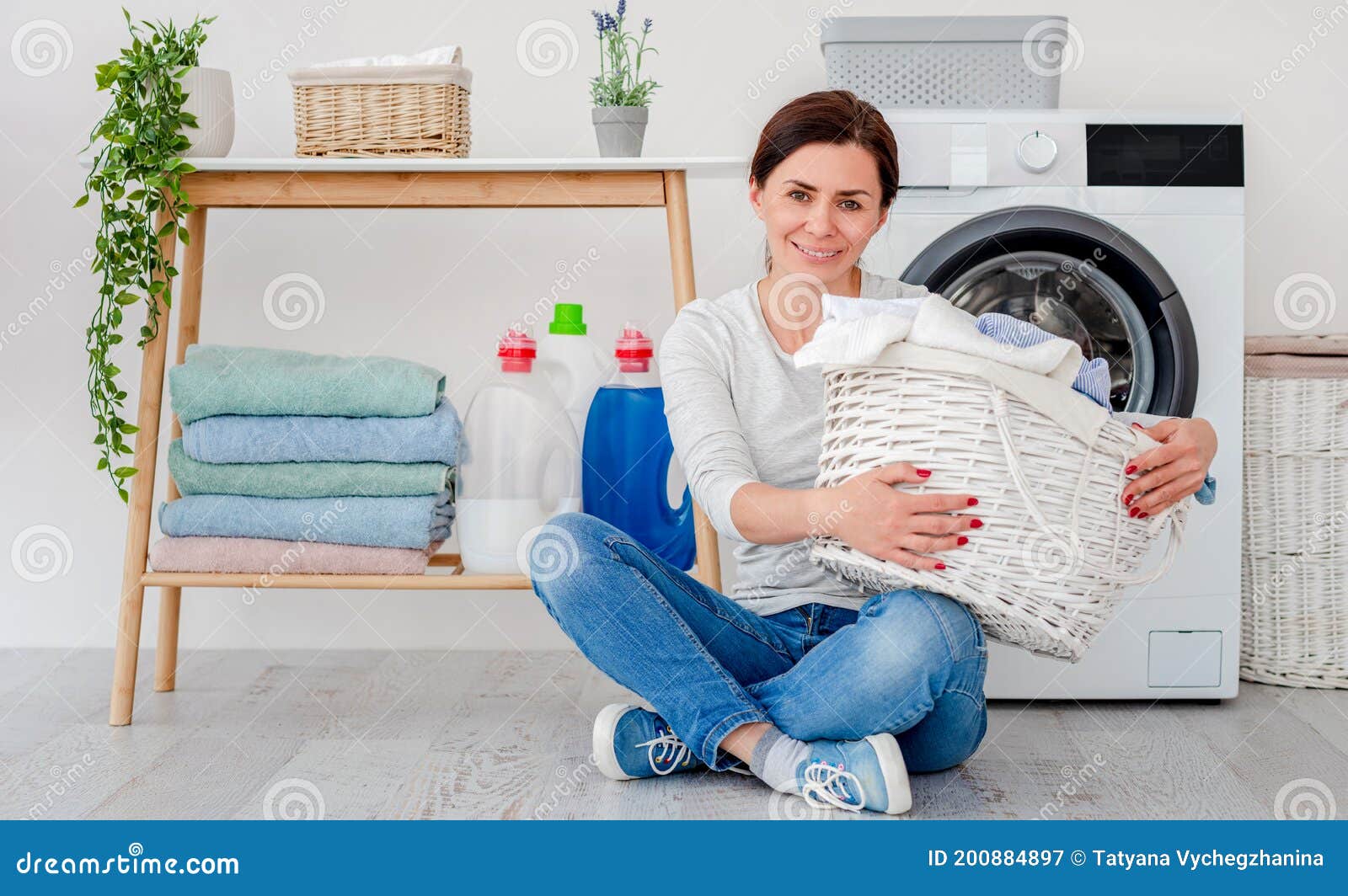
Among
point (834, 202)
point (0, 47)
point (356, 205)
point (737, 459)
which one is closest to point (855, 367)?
point (737, 459)

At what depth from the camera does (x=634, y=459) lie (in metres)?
1.72

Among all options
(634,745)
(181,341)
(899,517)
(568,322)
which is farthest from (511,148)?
(899,517)

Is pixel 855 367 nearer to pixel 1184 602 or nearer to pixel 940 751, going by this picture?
pixel 940 751

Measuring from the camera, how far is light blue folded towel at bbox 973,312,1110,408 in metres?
1.09

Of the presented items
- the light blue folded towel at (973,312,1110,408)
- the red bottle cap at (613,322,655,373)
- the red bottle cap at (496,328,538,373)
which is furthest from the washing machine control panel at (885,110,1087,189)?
the light blue folded towel at (973,312,1110,408)

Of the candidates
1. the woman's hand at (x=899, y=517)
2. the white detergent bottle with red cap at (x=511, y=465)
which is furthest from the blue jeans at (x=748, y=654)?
the white detergent bottle with red cap at (x=511, y=465)

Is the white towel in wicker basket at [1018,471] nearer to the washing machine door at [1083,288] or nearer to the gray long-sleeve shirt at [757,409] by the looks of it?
the gray long-sleeve shirt at [757,409]

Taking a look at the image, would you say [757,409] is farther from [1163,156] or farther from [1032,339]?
[1163,156]

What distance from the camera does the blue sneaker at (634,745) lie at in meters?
1.32

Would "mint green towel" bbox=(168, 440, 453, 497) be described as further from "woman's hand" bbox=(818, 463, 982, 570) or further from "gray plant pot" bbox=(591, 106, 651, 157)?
Answer: "woman's hand" bbox=(818, 463, 982, 570)

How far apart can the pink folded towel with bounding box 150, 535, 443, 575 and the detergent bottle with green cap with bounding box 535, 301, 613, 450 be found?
282mm

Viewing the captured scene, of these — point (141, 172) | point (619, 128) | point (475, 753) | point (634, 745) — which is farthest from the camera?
point (619, 128)

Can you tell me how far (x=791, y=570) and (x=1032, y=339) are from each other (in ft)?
1.37
